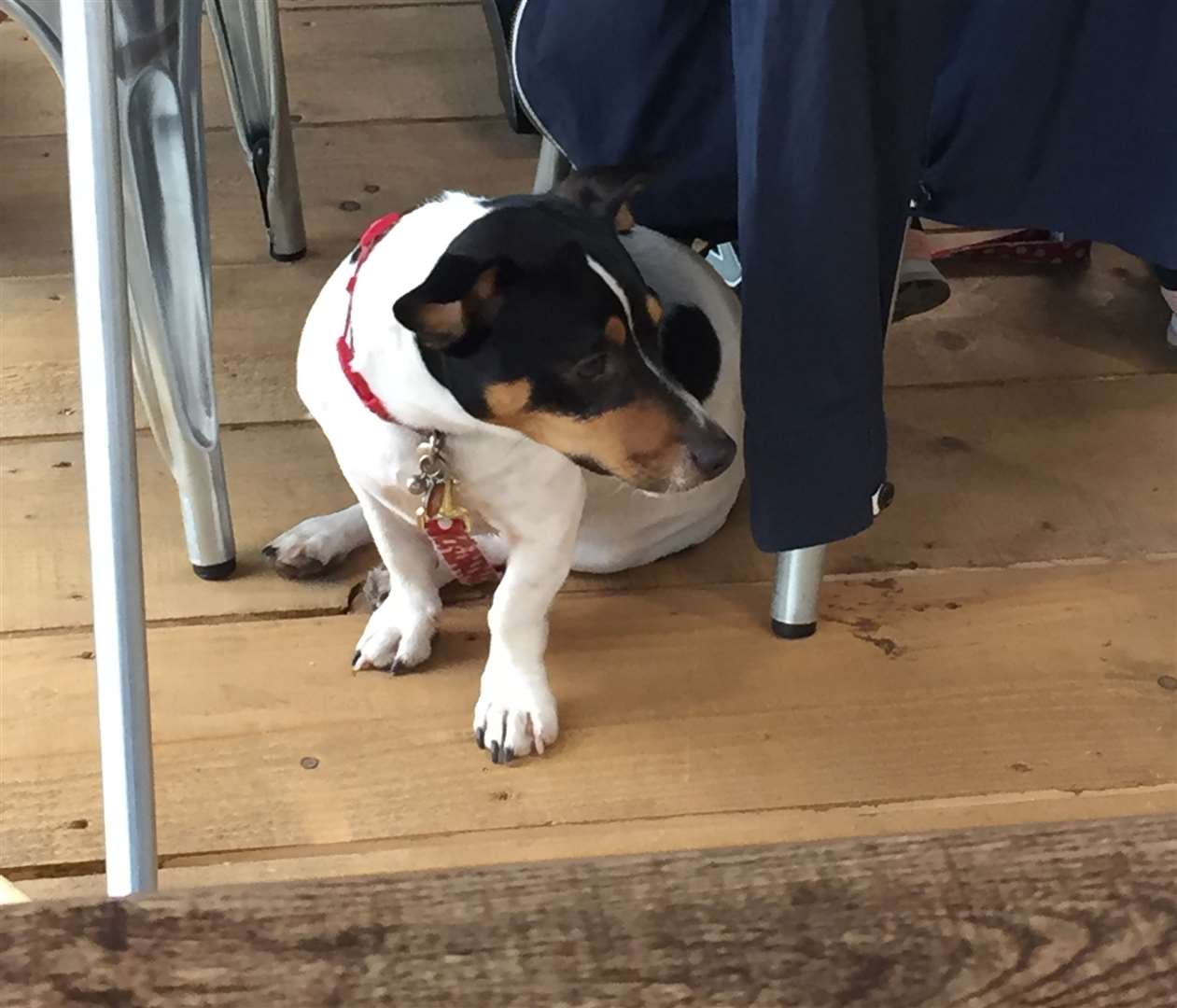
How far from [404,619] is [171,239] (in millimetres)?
368

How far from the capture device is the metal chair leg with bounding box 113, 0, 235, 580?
3.02 ft

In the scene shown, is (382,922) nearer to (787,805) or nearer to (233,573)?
(787,805)

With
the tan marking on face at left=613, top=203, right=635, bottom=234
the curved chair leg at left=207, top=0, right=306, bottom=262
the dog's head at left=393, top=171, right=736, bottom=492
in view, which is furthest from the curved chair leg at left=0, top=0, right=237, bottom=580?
the curved chair leg at left=207, top=0, right=306, bottom=262

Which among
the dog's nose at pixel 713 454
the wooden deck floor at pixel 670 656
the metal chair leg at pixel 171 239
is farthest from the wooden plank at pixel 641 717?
the dog's nose at pixel 713 454

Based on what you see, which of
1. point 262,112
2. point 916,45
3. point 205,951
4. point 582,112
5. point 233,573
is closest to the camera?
Answer: point 205,951

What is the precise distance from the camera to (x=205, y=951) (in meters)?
0.45

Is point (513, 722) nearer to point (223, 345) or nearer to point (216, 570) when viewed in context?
Result: point (216, 570)

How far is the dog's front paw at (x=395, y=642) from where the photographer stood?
1145 mm

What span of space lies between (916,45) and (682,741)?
0.58 m

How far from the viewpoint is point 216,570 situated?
122 centimetres

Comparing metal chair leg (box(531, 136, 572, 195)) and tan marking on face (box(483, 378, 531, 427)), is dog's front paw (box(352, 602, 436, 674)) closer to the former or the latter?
tan marking on face (box(483, 378, 531, 427))

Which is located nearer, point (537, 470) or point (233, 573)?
point (537, 470)

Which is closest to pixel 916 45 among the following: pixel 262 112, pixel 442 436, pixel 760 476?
pixel 760 476

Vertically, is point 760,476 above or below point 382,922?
below
